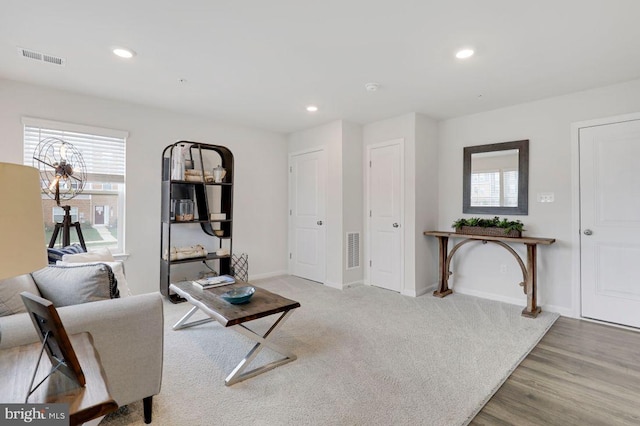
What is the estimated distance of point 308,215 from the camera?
16.8 ft

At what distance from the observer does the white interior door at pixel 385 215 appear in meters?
4.39

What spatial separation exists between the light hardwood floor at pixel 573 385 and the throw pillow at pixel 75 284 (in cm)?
218

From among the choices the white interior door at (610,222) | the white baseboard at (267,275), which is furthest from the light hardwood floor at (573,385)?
the white baseboard at (267,275)

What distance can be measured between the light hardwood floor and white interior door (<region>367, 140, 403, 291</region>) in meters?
1.91

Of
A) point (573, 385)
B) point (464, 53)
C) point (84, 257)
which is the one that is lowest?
point (573, 385)

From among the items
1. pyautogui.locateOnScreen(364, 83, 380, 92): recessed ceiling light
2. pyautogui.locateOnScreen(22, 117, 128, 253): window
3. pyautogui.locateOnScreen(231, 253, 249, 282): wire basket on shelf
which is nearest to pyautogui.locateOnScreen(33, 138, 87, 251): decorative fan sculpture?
pyautogui.locateOnScreen(22, 117, 128, 253): window

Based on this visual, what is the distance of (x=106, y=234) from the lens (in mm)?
3875

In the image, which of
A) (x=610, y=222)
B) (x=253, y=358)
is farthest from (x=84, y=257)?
(x=610, y=222)

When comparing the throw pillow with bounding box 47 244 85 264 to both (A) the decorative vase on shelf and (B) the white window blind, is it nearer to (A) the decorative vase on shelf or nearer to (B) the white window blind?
(B) the white window blind

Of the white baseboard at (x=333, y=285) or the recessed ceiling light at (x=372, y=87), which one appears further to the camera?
the white baseboard at (x=333, y=285)

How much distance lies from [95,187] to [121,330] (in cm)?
278

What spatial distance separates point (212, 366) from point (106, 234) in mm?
2479

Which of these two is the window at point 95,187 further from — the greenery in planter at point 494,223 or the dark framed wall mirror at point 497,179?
the dark framed wall mirror at point 497,179

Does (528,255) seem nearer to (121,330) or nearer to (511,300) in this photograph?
(511,300)
